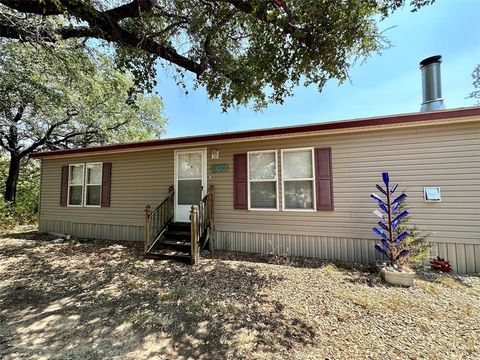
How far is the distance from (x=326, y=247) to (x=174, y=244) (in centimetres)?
361

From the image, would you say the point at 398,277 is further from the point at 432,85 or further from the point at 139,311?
the point at 432,85

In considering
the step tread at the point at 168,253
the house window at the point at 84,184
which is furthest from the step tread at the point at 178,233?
the house window at the point at 84,184

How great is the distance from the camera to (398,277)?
3.73 m

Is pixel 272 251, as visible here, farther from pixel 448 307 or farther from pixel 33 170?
pixel 33 170

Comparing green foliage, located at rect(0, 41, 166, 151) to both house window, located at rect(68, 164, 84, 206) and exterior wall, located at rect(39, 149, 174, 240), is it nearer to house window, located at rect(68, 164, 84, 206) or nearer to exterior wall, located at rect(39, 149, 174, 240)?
exterior wall, located at rect(39, 149, 174, 240)

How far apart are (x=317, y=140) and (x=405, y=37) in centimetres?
313

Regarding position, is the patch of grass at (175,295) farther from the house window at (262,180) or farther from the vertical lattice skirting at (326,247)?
the house window at (262,180)

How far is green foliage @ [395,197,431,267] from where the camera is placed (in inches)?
163

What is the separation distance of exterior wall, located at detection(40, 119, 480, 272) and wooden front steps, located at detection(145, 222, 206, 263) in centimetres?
89

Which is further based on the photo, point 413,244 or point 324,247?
point 324,247

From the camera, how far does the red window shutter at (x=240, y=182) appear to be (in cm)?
581

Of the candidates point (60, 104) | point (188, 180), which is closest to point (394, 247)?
point (188, 180)

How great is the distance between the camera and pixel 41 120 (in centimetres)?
1070

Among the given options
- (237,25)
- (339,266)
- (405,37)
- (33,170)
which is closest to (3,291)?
(339,266)
